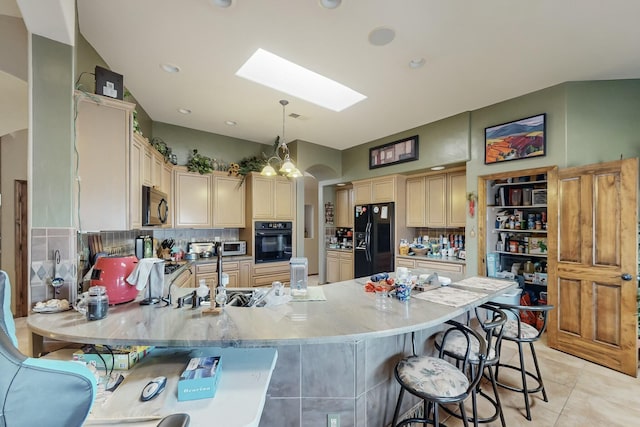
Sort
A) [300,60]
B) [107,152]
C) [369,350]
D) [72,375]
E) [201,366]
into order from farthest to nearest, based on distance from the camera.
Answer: [300,60]
[107,152]
[369,350]
[201,366]
[72,375]

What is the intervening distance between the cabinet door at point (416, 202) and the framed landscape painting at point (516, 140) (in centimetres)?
122

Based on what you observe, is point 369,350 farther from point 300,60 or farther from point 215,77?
point 215,77

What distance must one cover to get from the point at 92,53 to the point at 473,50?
3261 millimetres

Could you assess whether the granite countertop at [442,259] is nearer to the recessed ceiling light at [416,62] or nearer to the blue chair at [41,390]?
the recessed ceiling light at [416,62]

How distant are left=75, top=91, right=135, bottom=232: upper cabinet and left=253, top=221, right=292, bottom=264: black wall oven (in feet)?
7.67

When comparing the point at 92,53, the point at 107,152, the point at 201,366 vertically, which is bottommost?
the point at 201,366

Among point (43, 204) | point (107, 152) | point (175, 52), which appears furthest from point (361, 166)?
point (43, 204)

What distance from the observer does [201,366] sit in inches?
44.2

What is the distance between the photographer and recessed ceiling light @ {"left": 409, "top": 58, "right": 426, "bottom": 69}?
96.0 inches

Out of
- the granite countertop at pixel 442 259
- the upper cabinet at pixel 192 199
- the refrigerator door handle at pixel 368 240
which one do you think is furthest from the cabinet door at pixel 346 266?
the upper cabinet at pixel 192 199

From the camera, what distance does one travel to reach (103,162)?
6.67 ft

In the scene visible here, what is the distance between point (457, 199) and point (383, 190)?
3.95 ft

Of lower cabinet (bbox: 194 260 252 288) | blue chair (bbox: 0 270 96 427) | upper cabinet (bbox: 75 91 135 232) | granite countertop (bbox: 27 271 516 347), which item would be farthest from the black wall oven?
blue chair (bbox: 0 270 96 427)

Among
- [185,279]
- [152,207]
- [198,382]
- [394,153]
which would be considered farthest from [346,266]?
[198,382]
